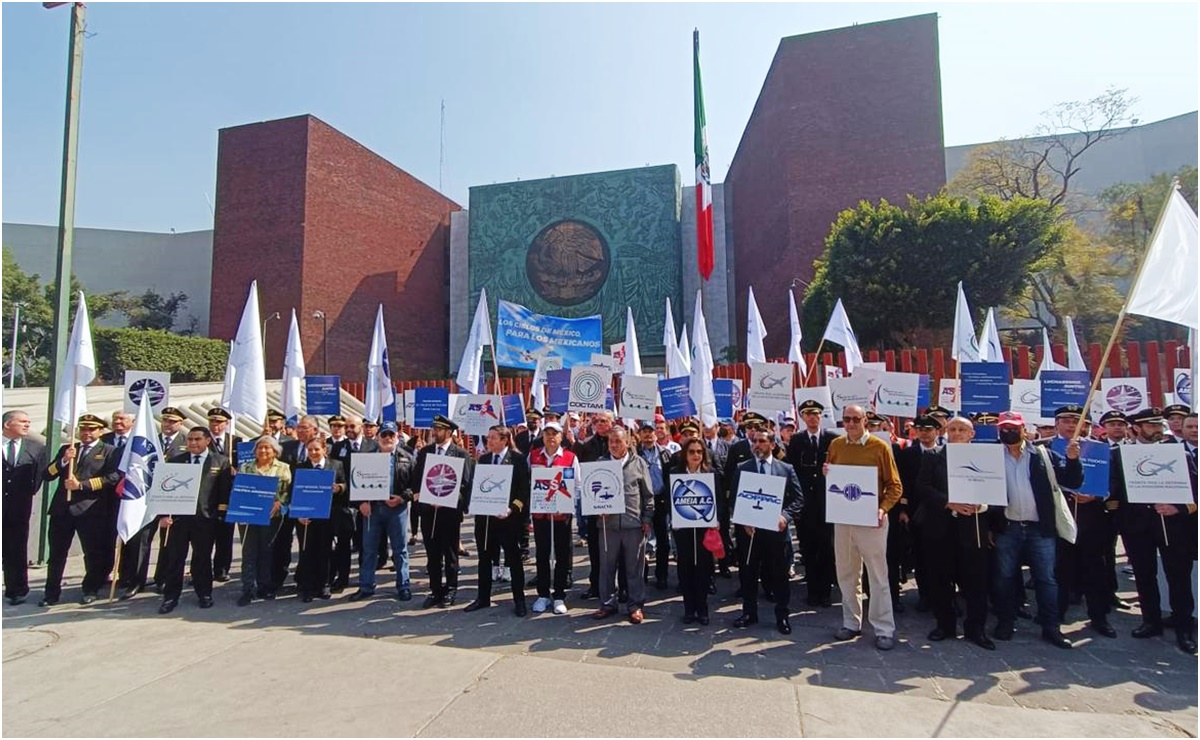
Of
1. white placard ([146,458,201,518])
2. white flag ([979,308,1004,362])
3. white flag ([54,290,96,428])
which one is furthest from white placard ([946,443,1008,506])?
white flag ([54,290,96,428])

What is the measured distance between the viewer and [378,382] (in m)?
12.5

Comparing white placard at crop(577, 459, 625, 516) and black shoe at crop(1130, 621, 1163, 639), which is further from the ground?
white placard at crop(577, 459, 625, 516)

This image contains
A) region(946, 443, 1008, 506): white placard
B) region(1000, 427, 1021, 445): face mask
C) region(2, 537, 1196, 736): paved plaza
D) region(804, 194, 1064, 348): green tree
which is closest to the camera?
region(2, 537, 1196, 736): paved plaza

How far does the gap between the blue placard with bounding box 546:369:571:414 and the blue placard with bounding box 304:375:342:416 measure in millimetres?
3500

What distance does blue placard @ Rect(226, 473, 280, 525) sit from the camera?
263 inches

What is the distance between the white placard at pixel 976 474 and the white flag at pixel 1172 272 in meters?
1.81

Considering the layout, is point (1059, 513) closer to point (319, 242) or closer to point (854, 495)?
point (854, 495)

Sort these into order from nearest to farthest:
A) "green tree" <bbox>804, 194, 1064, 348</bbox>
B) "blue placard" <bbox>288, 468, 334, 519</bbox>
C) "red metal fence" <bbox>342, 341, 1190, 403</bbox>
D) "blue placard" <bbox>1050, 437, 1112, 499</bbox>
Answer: "blue placard" <bbox>1050, 437, 1112, 499</bbox> → "blue placard" <bbox>288, 468, 334, 519</bbox> → "red metal fence" <bbox>342, 341, 1190, 403</bbox> → "green tree" <bbox>804, 194, 1064, 348</bbox>

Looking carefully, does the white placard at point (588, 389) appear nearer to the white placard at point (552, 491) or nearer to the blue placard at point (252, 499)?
the white placard at point (552, 491)

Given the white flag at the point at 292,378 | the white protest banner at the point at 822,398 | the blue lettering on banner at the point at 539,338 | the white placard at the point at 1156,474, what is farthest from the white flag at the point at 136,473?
the white placard at the point at 1156,474

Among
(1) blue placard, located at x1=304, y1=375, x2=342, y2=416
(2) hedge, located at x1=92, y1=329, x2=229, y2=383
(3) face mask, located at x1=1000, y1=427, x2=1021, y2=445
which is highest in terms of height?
(2) hedge, located at x1=92, y1=329, x2=229, y2=383

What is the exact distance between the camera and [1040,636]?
18.4 ft

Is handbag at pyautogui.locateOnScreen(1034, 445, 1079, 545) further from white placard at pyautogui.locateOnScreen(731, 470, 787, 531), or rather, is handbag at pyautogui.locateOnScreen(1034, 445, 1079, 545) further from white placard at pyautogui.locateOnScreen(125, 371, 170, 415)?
white placard at pyautogui.locateOnScreen(125, 371, 170, 415)

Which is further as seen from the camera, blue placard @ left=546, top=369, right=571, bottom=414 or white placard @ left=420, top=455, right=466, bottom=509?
blue placard @ left=546, top=369, right=571, bottom=414
